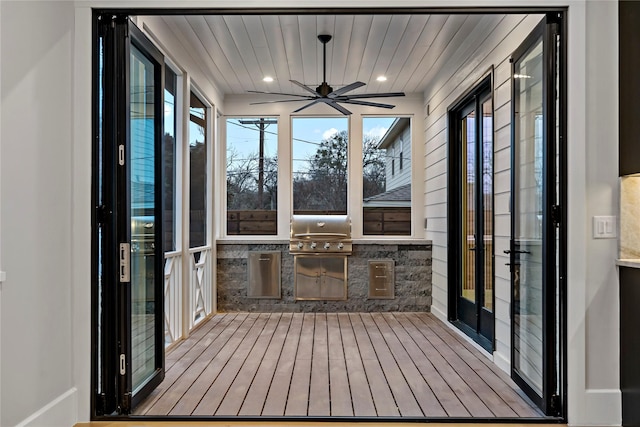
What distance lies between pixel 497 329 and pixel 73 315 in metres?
2.96

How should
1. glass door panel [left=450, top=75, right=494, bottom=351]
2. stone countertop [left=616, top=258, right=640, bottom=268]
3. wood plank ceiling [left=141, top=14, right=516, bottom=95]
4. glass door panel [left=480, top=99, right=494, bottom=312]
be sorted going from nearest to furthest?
stone countertop [left=616, top=258, right=640, bottom=268], wood plank ceiling [left=141, top=14, right=516, bottom=95], glass door panel [left=480, top=99, right=494, bottom=312], glass door panel [left=450, top=75, right=494, bottom=351]

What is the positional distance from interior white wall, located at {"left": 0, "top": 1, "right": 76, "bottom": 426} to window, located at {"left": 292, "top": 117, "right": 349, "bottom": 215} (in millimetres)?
4202

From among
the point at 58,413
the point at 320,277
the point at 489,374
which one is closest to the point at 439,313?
the point at 320,277

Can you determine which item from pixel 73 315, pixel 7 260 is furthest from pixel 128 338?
pixel 7 260

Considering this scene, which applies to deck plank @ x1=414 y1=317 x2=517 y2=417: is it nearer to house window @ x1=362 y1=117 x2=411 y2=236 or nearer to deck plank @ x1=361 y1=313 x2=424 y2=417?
deck plank @ x1=361 y1=313 x2=424 y2=417

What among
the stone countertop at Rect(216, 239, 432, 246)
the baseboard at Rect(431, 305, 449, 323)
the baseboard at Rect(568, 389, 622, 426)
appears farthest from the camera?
the stone countertop at Rect(216, 239, 432, 246)

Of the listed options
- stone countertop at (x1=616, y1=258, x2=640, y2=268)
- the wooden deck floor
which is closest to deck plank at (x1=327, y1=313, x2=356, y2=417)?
the wooden deck floor

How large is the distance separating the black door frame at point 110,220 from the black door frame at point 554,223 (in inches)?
87.6

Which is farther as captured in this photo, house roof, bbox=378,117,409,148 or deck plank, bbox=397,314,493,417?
house roof, bbox=378,117,409,148

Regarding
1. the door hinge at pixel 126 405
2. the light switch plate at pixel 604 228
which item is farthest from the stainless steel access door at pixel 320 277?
the light switch plate at pixel 604 228

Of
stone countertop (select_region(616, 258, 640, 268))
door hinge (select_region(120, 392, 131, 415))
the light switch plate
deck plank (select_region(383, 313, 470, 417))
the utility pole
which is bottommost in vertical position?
deck plank (select_region(383, 313, 470, 417))

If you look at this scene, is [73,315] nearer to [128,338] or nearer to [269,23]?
[128,338]

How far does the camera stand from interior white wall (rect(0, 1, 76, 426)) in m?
2.17

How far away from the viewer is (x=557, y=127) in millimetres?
2729
